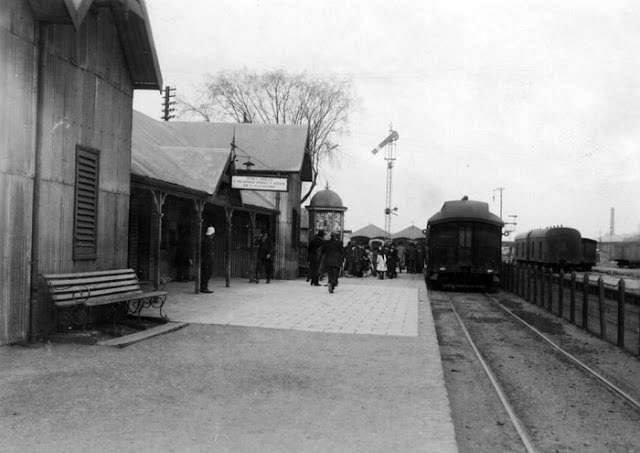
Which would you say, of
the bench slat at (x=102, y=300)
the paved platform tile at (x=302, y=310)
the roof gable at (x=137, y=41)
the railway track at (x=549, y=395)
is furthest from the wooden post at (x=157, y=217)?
the railway track at (x=549, y=395)

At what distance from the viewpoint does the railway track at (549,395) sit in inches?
235

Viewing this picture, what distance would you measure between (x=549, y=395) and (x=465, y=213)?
18.5 m

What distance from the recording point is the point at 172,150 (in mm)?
19922

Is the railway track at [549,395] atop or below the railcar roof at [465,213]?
below

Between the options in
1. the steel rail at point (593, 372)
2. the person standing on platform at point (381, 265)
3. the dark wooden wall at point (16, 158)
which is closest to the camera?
the steel rail at point (593, 372)

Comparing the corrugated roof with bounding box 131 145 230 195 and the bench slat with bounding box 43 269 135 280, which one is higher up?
the corrugated roof with bounding box 131 145 230 195

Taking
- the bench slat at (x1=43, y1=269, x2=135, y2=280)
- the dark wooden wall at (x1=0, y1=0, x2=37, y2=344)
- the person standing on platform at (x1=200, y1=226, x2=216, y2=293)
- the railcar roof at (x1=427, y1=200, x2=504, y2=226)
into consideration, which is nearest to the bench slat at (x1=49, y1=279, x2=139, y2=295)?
the bench slat at (x1=43, y1=269, x2=135, y2=280)

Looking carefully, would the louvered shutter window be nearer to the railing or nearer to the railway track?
the railway track

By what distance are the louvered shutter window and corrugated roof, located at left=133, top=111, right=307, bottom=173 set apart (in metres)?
16.0

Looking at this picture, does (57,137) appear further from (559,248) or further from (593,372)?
(559,248)

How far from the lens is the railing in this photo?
12283 mm

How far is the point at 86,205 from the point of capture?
34.5 ft

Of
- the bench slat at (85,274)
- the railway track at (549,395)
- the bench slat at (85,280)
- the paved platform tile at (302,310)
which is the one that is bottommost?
the railway track at (549,395)

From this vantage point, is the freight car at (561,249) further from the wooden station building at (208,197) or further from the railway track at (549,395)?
the railway track at (549,395)
